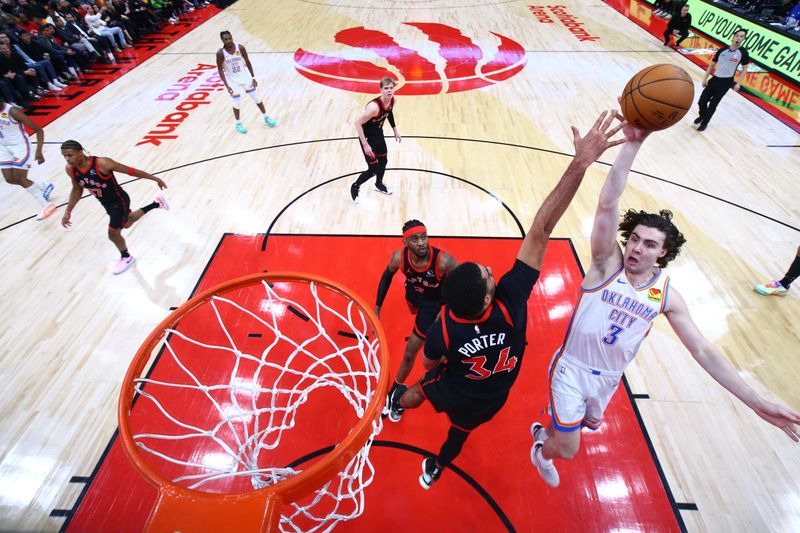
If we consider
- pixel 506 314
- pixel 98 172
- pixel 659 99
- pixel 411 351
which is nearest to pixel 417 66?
pixel 98 172

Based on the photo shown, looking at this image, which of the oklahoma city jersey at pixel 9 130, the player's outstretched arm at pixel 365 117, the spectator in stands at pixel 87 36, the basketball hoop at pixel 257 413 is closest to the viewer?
the basketball hoop at pixel 257 413

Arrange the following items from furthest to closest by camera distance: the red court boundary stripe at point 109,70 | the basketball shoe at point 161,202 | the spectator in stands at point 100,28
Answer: the spectator in stands at point 100,28 < the red court boundary stripe at point 109,70 < the basketball shoe at point 161,202

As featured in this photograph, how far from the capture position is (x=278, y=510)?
5.41ft

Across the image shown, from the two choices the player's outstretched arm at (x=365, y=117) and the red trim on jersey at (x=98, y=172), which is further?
the player's outstretched arm at (x=365, y=117)

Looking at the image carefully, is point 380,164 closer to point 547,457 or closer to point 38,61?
point 547,457

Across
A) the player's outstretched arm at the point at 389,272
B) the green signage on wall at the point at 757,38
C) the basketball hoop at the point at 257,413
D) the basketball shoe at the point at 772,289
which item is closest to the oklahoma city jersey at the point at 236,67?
the basketball hoop at the point at 257,413

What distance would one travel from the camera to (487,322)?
2043mm

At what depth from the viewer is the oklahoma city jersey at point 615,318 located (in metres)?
2.28

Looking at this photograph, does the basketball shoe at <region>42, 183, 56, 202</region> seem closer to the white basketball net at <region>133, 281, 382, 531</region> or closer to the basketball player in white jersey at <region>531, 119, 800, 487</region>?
the white basketball net at <region>133, 281, 382, 531</region>

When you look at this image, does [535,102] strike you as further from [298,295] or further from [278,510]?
[278,510]

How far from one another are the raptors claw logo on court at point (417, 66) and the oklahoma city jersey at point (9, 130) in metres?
5.48

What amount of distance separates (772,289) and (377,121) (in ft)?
15.2

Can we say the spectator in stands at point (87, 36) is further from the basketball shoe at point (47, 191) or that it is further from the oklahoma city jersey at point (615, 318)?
the oklahoma city jersey at point (615, 318)

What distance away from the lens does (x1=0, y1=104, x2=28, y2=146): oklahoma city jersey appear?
522 centimetres
